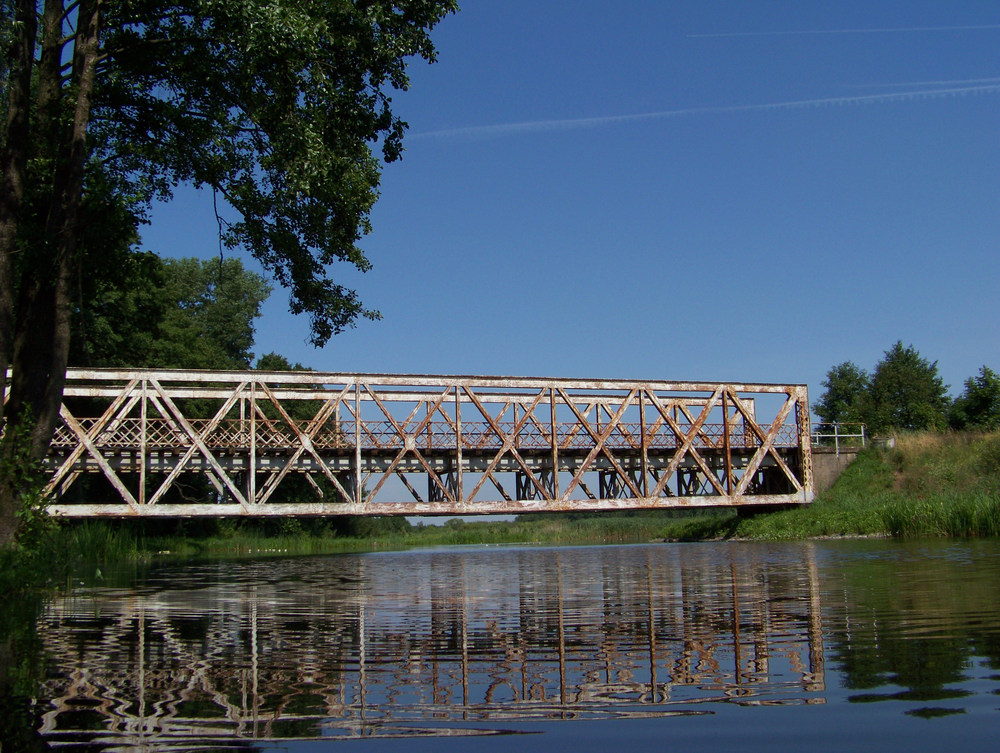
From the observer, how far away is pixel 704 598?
9.24 m

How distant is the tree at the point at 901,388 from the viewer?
236ft

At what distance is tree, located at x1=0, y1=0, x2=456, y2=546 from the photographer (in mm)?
13008

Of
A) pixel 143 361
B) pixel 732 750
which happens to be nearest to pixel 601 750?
pixel 732 750

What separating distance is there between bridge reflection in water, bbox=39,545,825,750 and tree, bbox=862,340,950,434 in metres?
67.5

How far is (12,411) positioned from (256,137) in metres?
6.60

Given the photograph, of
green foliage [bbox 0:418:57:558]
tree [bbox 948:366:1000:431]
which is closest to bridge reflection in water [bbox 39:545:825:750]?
green foliage [bbox 0:418:57:558]

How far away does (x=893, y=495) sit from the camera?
3881 cm

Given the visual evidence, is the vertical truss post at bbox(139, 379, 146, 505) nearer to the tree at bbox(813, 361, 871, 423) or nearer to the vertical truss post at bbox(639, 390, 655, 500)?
the vertical truss post at bbox(639, 390, 655, 500)

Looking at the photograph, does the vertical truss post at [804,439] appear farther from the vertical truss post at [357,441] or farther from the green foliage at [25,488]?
the green foliage at [25,488]

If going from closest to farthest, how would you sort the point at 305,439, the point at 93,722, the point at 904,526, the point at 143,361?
1. the point at 93,722
2. the point at 904,526
3. the point at 305,439
4. the point at 143,361

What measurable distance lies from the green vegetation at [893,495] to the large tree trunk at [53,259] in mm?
23450

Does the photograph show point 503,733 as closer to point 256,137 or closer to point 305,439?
point 256,137

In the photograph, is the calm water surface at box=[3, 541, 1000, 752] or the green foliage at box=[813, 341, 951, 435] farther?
the green foliage at box=[813, 341, 951, 435]

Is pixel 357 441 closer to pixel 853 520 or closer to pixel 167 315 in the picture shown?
pixel 853 520
